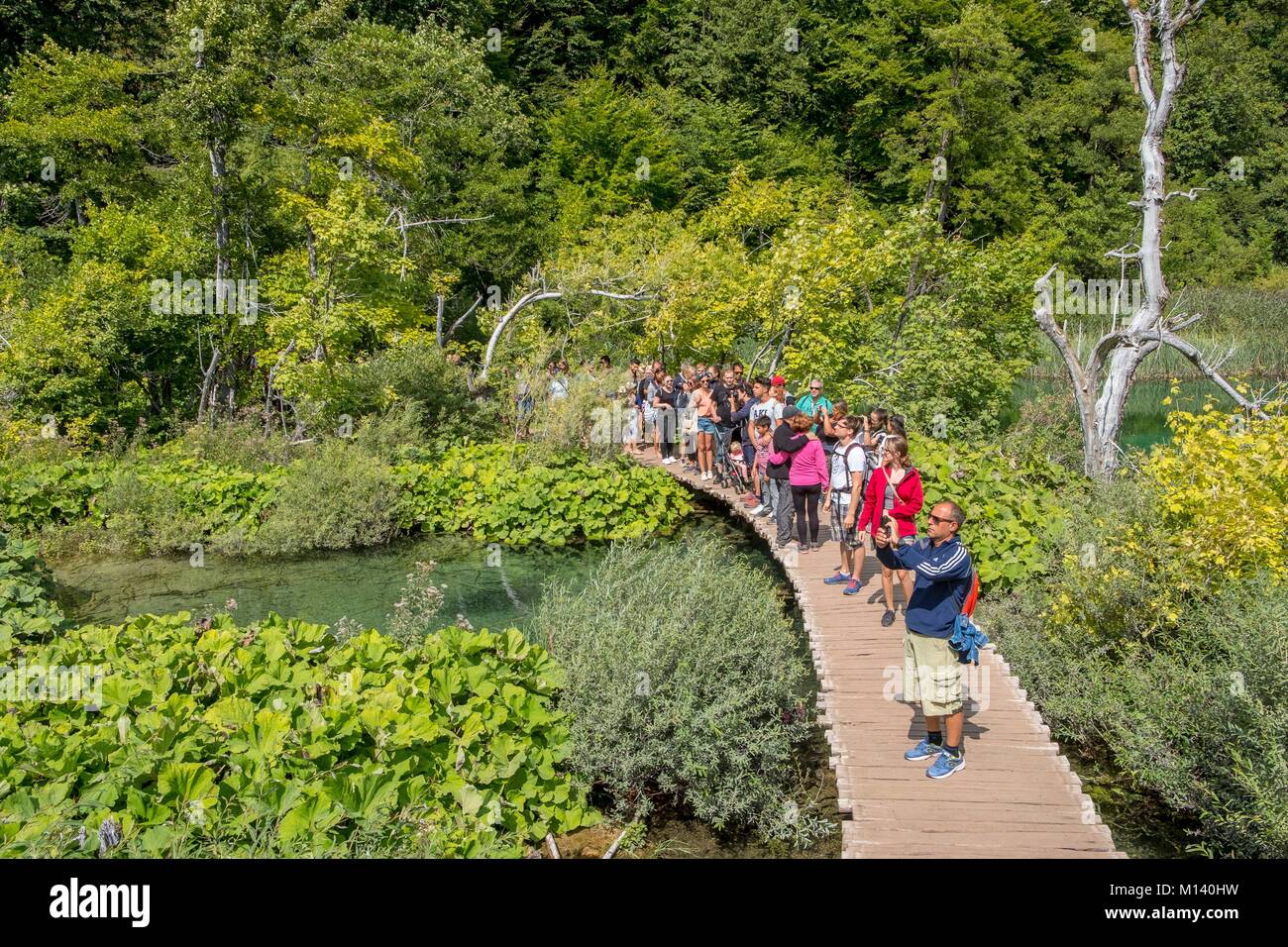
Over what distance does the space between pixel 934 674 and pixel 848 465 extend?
354cm

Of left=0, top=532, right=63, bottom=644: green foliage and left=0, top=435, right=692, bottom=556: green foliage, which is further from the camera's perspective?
left=0, top=435, right=692, bottom=556: green foliage

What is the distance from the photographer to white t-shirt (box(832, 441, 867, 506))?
30.8 feet

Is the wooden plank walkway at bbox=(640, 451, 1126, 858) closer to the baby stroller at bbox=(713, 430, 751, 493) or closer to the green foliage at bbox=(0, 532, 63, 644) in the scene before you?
the baby stroller at bbox=(713, 430, 751, 493)

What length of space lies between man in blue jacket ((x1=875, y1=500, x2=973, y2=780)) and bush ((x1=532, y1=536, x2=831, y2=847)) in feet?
4.87

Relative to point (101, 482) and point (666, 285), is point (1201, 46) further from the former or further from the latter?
point (101, 482)

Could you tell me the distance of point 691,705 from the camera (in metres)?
7.57

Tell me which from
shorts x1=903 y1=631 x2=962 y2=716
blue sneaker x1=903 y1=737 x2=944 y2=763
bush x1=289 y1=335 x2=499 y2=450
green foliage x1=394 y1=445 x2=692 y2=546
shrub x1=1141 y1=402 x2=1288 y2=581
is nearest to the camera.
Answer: shorts x1=903 y1=631 x2=962 y2=716

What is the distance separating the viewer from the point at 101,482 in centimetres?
1480

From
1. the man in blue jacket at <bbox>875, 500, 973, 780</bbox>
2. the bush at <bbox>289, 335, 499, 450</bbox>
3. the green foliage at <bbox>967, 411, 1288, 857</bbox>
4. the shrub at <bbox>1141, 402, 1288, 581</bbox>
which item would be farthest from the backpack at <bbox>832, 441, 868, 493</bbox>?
the bush at <bbox>289, 335, 499, 450</bbox>

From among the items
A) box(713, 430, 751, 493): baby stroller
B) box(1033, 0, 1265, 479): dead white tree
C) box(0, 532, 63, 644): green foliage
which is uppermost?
box(1033, 0, 1265, 479): dead white tree

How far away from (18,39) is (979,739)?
96.3 feet

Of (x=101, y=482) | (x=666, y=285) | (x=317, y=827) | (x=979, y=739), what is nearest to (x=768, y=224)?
(x=666, y=285)

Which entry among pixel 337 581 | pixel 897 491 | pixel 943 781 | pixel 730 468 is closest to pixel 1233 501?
pixel 897 491

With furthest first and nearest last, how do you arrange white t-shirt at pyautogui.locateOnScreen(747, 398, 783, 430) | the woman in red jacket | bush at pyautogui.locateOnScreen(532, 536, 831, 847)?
1. white t-shirt at pyautogui.locateOnScreen(747, 398, 783, 430)
2. the woman in red jacket
3. bush at pyautogui.locateOnScreen(532, 536, 831, 847)
